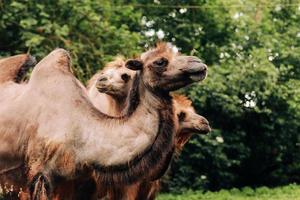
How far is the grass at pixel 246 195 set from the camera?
14.5 m

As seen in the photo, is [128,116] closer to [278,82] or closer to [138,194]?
[138,194]

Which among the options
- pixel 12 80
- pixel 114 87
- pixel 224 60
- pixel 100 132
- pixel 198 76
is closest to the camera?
pixel 198 76

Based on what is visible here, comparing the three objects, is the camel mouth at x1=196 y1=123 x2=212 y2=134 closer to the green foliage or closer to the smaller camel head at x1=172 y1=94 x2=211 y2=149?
the smaller camel head at x1=172 y1=94 x2=211 y2=149

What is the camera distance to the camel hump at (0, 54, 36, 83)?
274 inches

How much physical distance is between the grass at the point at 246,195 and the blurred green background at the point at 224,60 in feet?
2.10

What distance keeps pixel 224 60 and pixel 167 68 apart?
11.4 metres

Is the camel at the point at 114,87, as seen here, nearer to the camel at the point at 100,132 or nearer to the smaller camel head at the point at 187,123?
the smaller camel head at the point at 187,123

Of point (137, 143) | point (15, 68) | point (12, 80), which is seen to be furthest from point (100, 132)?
point (15, 68)

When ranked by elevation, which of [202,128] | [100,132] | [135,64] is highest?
[135,64]

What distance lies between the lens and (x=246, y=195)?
15414 millimetres

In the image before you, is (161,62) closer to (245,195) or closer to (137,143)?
(137,143)

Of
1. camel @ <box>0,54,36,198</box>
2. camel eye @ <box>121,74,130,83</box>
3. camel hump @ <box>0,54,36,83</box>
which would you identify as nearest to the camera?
camel @ <box>0,54,36,198</box>

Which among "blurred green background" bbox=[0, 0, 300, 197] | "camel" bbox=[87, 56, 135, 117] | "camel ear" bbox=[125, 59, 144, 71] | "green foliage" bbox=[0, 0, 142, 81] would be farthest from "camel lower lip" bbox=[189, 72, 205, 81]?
"blurred green background" bbox=[0, 0, 300, 197]

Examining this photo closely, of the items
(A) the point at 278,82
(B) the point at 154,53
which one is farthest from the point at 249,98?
(B) the point at 154,53
